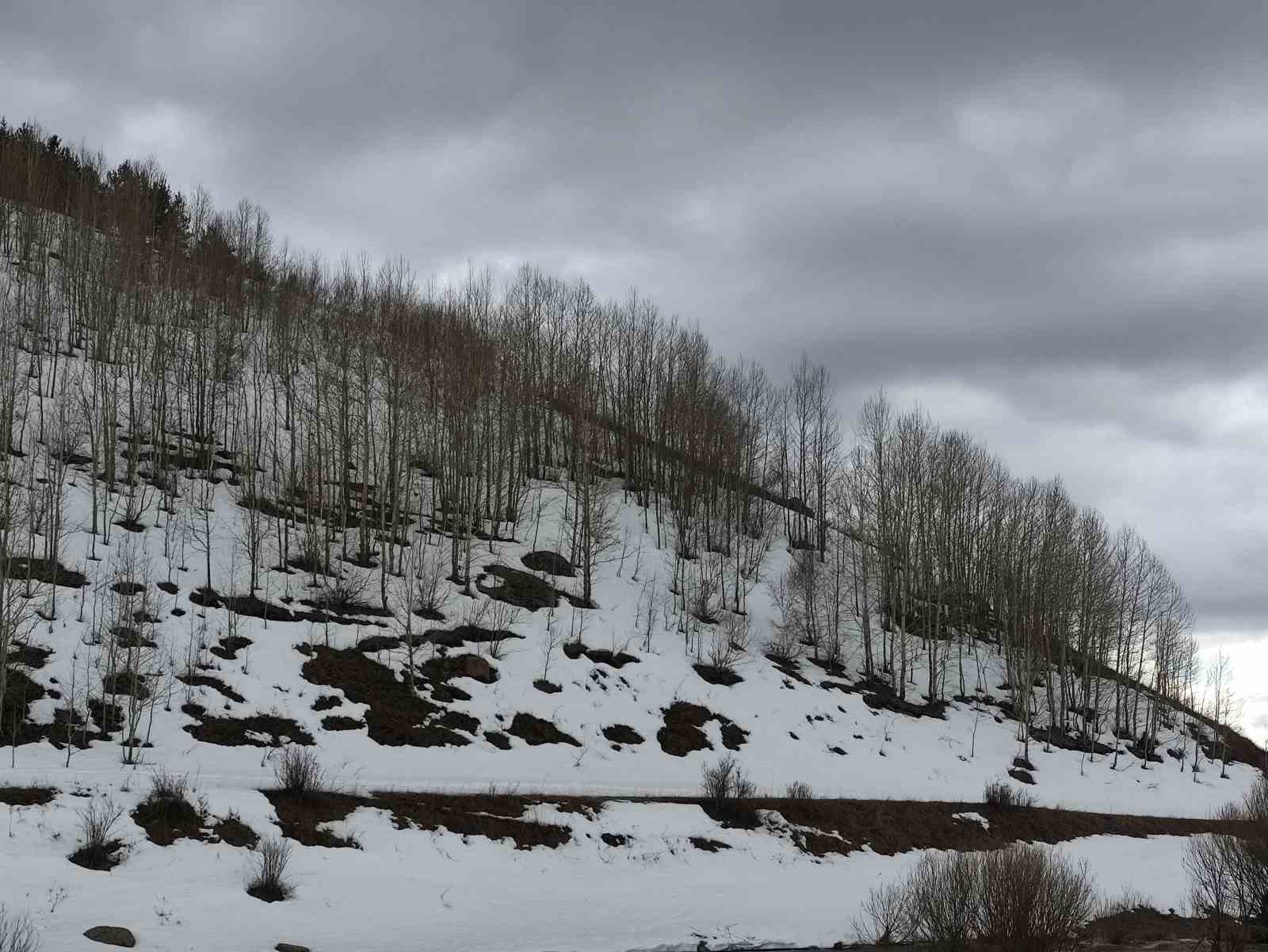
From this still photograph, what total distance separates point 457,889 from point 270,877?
445 cm

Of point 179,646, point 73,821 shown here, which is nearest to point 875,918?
point 73,821

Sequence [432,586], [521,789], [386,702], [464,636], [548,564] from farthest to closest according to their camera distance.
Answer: [548,564], [432,586], [464,636], [386,702], [521,789]

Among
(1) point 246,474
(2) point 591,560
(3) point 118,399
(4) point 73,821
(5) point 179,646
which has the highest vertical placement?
(3) point 118,399

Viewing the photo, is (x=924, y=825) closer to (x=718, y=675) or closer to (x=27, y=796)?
(x=718, y=675)

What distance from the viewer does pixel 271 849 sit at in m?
19.7

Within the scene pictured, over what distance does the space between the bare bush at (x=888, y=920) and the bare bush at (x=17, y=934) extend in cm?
1561

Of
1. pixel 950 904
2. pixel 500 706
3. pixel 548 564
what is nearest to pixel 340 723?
pixel 500 706

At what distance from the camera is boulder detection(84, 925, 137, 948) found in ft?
51.8

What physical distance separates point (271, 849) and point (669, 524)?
4210 cm

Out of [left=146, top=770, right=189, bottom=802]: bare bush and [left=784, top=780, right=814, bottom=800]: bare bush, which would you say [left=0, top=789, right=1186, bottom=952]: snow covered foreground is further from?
[left=784, top=780, right=814, bottom=800]: bare bush

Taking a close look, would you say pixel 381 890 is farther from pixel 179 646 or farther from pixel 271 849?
pixel 179 646

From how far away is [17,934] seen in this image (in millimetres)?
11836

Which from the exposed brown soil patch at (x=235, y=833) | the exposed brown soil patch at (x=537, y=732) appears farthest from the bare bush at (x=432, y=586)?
the exposed brown soil patch at (x=235, y=833)

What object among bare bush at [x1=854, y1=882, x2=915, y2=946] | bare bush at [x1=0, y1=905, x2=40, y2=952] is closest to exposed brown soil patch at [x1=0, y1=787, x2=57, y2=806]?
bare bush at [x1=0, y1=905, x2=40, y2=952]
